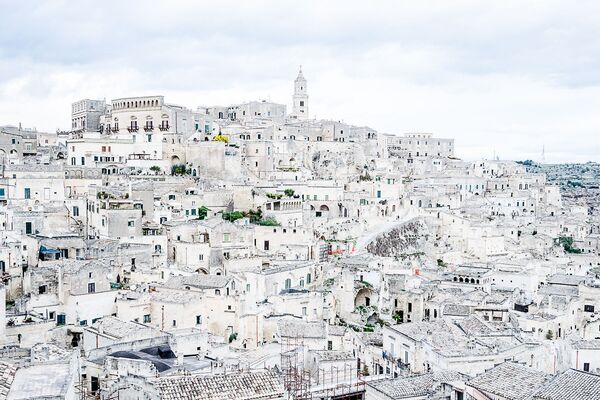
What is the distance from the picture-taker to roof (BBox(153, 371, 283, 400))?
1488cm

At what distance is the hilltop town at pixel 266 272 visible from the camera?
18.3 m

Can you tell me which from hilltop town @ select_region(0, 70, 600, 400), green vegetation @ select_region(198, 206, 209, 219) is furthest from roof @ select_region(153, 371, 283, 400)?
green vegetation @ select_region(198, 206, 209, 219)

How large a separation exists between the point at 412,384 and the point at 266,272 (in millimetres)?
12829

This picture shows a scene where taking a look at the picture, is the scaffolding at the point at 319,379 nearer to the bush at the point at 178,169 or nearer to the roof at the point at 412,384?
the roof at the point at 412,384

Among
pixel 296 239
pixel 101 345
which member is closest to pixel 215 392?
pixel 101 345

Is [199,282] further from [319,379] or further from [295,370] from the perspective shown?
[295,370]

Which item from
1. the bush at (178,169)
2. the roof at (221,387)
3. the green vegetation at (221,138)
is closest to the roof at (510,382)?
the roof at (221,387)

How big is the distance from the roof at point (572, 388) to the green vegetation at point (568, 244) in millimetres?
40028

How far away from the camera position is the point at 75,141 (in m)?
44.8

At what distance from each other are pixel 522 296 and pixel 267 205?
15246 mm

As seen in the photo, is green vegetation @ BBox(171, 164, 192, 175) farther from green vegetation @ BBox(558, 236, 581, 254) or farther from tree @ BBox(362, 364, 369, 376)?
green vegetation @ BBox(558, 236, 581, 254)

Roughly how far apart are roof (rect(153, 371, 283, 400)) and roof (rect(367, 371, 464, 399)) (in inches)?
126

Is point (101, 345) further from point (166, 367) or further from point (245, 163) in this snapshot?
point (245, 163)

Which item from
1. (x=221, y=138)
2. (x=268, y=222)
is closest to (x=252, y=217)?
(x=268, y=222)
